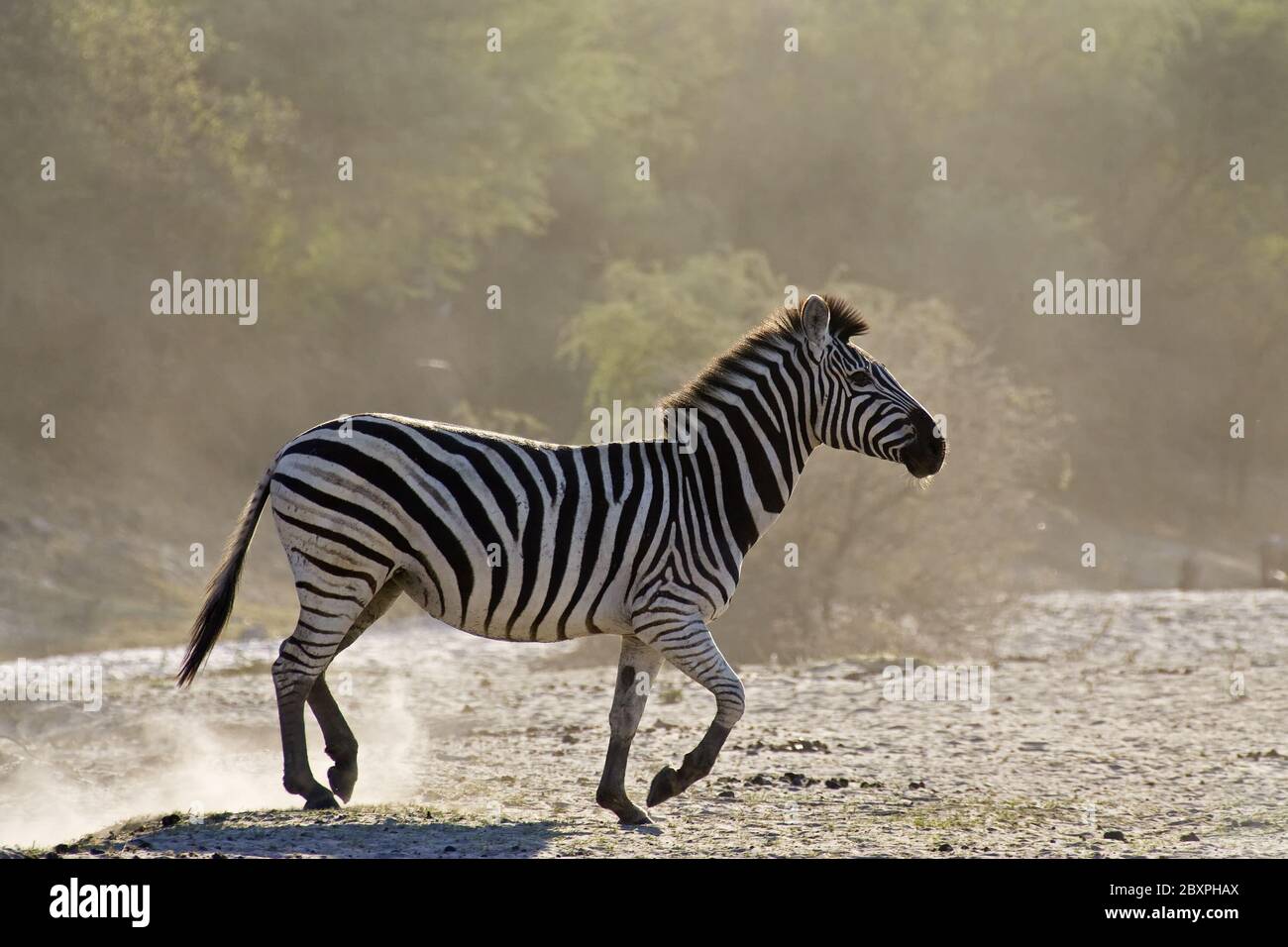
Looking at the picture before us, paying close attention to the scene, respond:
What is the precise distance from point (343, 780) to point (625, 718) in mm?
1452

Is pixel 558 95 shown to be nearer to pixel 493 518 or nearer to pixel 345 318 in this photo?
pixel 345 318

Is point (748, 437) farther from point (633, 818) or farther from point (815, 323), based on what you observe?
point (633, 818)

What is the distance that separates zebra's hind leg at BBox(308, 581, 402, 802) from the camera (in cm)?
790

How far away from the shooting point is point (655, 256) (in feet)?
132

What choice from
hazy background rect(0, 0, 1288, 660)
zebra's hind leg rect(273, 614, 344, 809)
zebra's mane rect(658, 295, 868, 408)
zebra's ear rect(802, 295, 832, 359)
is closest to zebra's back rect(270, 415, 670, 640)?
zebra's hind leg rect(273, 614, 344, 809)

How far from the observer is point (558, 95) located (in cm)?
3728

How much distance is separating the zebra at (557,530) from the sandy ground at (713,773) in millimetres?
670

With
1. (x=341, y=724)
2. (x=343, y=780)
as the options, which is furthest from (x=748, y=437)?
(x=343, y=780)

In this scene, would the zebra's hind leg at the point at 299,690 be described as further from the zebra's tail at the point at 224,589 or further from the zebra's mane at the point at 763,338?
the zebra's mane at the point at 763,338

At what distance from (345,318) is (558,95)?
7.15 m

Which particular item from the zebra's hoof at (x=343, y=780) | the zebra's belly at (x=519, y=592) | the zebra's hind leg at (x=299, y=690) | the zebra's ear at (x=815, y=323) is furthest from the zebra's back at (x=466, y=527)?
the zebra's ear at (x=815, y=323)

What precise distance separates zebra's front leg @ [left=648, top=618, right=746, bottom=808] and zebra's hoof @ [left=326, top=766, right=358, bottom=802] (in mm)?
1539

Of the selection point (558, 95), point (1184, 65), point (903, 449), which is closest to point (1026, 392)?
point (903, 449)

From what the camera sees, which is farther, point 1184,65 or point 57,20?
point 1184,65
